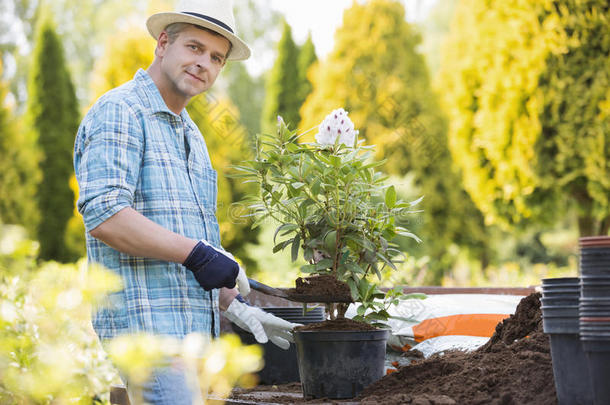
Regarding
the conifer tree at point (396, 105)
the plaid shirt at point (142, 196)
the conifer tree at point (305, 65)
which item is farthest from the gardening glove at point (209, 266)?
the conifer tree at point (305, 65)

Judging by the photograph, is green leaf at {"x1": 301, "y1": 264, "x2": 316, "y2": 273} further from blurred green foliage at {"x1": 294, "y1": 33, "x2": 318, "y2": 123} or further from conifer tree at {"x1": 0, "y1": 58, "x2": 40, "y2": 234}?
blurred green foliage at {"x1": 294, "y1": 33, "x2": 318, "y2": 123}

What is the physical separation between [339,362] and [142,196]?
0.82 metres

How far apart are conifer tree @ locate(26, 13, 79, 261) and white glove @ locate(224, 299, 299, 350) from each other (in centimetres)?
907

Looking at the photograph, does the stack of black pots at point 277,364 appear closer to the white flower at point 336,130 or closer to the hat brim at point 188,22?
the white flower at point 336,130

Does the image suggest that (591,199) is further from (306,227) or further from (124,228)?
(124,228)

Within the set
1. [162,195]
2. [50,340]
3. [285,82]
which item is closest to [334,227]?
[162,195]

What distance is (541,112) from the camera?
6863 millimetres

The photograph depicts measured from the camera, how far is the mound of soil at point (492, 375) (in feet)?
5.22

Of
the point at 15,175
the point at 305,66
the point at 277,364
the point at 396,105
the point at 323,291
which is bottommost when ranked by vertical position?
the point at 277,364

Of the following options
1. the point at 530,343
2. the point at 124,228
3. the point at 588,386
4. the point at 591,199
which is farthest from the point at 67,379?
the point at 591,199

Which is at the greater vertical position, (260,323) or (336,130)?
(336,130)

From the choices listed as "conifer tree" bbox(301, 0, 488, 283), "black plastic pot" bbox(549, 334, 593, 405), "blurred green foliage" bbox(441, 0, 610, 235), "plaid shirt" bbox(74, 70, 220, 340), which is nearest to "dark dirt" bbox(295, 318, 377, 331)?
"plaid shirt" bbox(74, 70, 220, 340)

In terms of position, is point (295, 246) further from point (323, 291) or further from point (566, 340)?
point (566, 340)

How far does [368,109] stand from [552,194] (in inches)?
134
